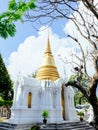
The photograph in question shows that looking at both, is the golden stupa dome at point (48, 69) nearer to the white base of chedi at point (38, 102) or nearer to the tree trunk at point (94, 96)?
the white base of chedi at point (38, 102)

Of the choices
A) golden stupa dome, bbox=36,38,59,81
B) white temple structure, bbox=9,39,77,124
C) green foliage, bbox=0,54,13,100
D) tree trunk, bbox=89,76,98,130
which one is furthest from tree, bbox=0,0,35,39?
green foliage, bbox=0,54,13,100

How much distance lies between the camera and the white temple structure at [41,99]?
17.8 meters

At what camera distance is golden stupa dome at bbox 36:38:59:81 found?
20658mm

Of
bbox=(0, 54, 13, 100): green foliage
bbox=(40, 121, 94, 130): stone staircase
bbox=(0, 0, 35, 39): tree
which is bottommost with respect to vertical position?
bbox=(40, 121, 94, 130): stone staircase

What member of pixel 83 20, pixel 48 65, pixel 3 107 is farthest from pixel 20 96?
pixel 83 20

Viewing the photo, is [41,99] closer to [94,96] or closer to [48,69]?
[48,69]

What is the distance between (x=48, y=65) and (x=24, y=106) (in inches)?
229

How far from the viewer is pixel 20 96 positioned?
18281mm

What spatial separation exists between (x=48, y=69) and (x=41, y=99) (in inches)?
142

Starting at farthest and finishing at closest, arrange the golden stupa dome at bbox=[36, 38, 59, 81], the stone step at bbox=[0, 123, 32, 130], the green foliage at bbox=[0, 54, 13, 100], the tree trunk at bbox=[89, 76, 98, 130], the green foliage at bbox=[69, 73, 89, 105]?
1. the green foliage at bbox=[0, 54, 13, 100]
2. the golden stupa dome at bbox=[36, 38, 59, 81]
3. the stone step at bbox=[0, 123, 32, 130]
4. the green foliage at bbox=[69, 73, 89, 105]
5. the tree trunk at bbox=[89, 76, 98, 130]

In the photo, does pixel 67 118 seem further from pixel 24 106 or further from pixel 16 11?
pixel 16 11

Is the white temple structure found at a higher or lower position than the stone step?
higher

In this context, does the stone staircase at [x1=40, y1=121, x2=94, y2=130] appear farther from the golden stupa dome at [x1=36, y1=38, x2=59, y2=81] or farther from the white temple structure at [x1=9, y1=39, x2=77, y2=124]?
the golden stupa dome at [x1=36, y1=38, x2=59, y2=81]

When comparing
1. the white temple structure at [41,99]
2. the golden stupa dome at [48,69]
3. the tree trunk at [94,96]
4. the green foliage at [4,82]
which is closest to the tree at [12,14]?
the tree trunk at [94,96]
